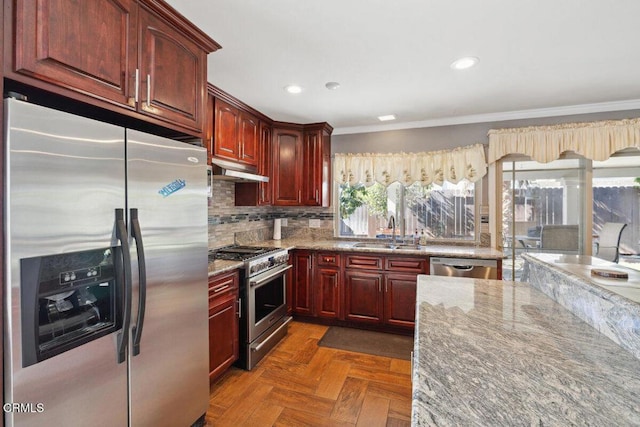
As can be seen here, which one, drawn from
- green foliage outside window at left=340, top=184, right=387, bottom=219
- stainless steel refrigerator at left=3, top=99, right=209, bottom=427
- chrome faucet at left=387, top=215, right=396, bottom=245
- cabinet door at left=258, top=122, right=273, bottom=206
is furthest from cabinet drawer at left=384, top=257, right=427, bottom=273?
stainless steel refrigerator at left=3, top=99, right=209, bottom=427

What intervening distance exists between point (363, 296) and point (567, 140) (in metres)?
2.73

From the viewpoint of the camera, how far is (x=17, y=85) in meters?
1.10

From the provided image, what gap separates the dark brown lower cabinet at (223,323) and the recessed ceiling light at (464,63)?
2319 millimetres

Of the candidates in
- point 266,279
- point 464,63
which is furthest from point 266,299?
point 464,63

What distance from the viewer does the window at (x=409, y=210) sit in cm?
360

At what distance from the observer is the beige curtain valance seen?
2938 mm

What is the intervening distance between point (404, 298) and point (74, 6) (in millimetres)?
3211

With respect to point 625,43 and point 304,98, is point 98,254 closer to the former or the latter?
point 304,98

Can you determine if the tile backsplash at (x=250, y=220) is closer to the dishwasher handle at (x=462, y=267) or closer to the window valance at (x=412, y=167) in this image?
the window valance at (x=412, y=167)

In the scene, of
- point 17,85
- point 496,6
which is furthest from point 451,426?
point 496,6

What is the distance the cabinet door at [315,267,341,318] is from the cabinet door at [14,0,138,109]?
8.31 ft

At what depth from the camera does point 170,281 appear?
1.51 meters

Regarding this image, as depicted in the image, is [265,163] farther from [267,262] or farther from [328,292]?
[328,292]

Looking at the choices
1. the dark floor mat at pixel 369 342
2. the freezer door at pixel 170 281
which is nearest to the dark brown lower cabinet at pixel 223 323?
the freezer door at pixel 170 281
